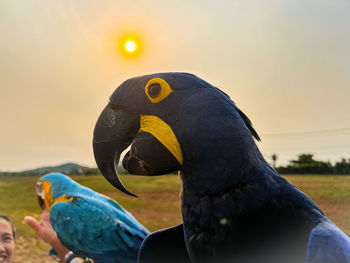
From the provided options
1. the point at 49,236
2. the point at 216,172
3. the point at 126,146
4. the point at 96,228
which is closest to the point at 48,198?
the point at 49,236

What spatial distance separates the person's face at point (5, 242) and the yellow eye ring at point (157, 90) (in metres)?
2.89

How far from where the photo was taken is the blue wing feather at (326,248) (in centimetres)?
92

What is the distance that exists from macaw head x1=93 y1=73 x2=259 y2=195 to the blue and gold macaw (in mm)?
1824

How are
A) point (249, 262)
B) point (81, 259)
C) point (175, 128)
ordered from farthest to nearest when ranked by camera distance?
point (81, 259) < point (175, 128) < point (249, 262)

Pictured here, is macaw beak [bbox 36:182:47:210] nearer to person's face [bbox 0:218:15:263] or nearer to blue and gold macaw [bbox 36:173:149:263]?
blue and gold macaw [bbox 36:173:149:263]

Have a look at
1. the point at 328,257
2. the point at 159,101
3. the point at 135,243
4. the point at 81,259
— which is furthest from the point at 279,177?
the point at 81,259

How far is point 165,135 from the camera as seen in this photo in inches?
45.6

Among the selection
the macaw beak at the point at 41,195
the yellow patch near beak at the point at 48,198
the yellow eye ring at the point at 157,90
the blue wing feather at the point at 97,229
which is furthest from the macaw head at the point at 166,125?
the macaw beak at the point at 41,195

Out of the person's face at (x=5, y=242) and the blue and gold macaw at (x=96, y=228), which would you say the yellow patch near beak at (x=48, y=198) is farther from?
the person's face at (x=5, y=242)

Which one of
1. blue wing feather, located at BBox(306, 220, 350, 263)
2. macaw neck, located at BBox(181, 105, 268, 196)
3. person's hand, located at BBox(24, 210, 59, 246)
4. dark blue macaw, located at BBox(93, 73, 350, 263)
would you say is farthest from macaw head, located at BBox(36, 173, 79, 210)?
blue wing feather, located at BBox(306, 220, 350, 263)

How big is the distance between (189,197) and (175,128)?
263 mm

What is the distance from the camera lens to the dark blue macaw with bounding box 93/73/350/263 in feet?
3.35

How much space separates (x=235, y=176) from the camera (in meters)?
1.07

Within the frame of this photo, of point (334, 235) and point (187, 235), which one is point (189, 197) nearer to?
point (187, 235)
